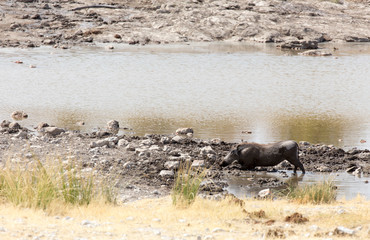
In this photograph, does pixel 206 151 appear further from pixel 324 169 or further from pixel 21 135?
pixel 21 135

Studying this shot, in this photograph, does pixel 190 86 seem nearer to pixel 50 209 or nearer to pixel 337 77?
pixel 337 77

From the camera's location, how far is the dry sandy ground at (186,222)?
8047mm

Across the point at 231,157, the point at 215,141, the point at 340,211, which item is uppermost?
the point at 340,211

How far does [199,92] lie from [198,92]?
46 millimetres

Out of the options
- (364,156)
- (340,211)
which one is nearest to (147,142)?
(364,156)

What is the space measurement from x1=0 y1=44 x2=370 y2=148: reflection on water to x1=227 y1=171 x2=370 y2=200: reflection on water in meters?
3.43

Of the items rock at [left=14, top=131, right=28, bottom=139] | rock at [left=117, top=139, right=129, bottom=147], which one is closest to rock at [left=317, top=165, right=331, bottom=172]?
rock at [left=117, top=139, right=129, bottom=147]

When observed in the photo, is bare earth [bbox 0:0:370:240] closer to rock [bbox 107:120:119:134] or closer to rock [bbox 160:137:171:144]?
rock [bbox 160:137:171:144]

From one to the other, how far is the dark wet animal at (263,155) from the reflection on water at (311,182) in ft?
0.94

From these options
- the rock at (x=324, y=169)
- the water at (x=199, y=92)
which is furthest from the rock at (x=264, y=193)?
the rock at (x=324, y=169)

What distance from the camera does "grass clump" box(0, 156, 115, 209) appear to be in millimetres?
9469

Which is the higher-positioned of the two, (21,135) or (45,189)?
(45,189)

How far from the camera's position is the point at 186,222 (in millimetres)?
8969

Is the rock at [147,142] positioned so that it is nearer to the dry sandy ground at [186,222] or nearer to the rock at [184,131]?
the rock at [184,131]
